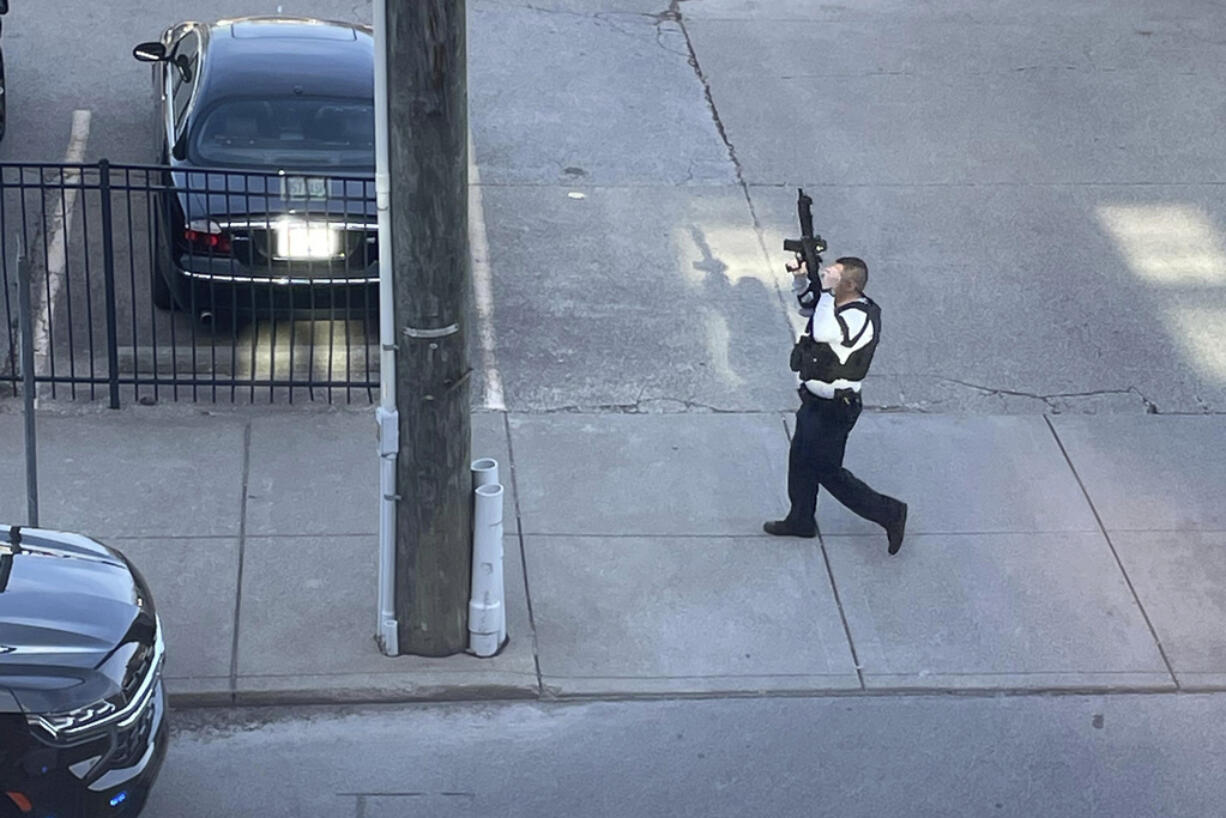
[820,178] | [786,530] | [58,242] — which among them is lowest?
[58,242]

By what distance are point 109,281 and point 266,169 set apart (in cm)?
139

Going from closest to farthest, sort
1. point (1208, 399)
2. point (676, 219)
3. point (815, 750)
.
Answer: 1. point (815, 750)
2. point (1208, 399)
3. point (676, 219)

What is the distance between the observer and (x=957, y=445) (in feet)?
28.5

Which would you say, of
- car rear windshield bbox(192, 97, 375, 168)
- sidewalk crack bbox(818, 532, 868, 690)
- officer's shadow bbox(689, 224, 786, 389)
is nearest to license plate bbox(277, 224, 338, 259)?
car rear windshield bbox(192, 97, 375, 168)

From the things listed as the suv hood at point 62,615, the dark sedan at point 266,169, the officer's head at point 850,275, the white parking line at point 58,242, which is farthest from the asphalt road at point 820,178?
the suv hood at point 62,615

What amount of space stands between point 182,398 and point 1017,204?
6.18 metres

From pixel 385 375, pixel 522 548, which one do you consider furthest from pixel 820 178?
pixel 385 375

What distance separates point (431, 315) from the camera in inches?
240

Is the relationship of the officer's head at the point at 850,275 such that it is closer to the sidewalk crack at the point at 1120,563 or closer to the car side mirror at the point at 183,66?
the sidewalk crack at the point at 1120,563

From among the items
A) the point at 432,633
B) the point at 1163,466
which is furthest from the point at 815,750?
the point at 1163,466

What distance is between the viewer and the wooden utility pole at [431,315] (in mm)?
A: 5719

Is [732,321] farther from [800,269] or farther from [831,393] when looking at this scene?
[831,393]

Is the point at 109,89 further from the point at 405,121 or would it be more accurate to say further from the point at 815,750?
the point at 815,750

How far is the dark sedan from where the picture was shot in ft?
28.9
